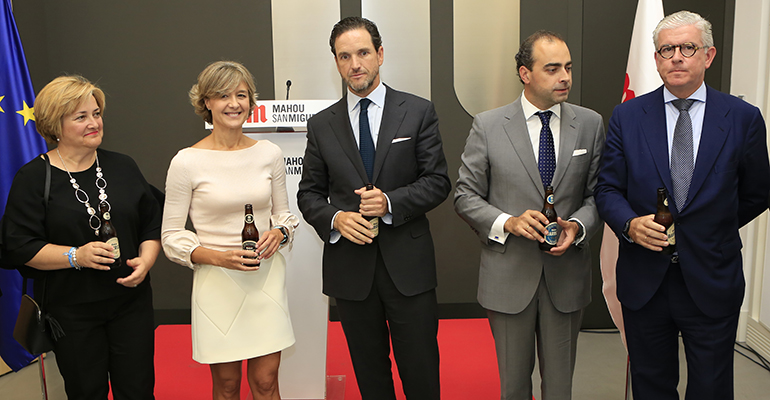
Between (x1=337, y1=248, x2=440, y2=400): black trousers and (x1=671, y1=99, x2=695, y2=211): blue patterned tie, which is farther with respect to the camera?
(x1=337, y1=248, x2=440, y2=400): black trousers

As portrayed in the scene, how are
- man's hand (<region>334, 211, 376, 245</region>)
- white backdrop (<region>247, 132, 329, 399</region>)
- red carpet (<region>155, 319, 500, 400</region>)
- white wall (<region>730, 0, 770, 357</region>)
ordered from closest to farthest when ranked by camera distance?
man's hand (<region>334, 211, 376, 245</region>), white backdrop (<region>247, 132, 329, 399</region>), red carpet (<region>155, 319, 500, 400</region>), white wall (<region>730, 0, 770, 357</region>)

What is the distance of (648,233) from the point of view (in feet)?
6.90

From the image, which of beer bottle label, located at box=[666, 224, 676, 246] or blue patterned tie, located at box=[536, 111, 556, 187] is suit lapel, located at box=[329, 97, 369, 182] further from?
beer bottle label, located at box=[666, 224, 676, 246]

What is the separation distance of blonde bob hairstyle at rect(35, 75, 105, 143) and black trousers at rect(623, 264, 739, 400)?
8.54 feet

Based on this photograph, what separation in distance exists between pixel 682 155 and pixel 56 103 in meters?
2.66

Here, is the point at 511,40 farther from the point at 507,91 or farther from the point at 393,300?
the point at 393,300

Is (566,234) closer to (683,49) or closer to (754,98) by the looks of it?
(683,49)

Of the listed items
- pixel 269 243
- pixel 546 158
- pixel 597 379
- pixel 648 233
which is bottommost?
pixel 597 379

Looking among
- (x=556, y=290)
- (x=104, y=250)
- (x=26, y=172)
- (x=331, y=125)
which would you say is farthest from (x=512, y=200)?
(x=26, y=172)

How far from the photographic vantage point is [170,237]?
240cm

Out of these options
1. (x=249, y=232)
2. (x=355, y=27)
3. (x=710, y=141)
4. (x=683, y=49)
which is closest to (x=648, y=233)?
(x=710, y=141)

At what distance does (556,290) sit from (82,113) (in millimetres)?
2252

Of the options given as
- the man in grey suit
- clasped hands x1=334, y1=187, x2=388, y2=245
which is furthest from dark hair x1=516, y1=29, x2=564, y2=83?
clasped hands x1=334, y1=187, x2=388, y2=245

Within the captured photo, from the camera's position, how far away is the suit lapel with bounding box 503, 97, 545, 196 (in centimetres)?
238
